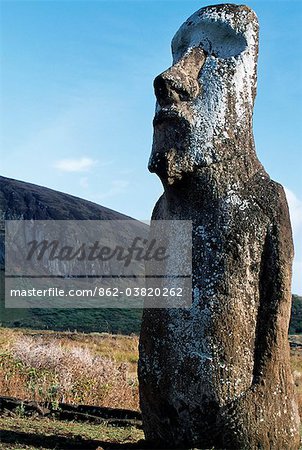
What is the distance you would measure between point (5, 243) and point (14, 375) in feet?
236

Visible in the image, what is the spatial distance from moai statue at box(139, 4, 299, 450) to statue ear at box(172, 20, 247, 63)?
104 millimetres

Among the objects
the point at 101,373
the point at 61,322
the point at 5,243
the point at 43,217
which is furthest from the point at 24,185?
the point at 101,373

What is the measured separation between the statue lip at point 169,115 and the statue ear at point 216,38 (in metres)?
0.73

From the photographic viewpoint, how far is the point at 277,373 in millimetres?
4805

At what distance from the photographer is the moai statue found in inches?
185

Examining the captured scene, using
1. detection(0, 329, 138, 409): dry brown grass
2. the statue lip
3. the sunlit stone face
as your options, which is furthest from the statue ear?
detection(0, 329, 138, 409): dry brown grass

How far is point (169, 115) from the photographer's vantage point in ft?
16.4

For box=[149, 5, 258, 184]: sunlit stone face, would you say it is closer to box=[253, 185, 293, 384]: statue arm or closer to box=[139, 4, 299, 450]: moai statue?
box=[139, 4, 299, 450]: moai statue

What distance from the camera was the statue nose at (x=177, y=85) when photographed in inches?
198

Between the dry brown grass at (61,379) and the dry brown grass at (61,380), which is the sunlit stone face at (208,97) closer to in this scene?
the dry brown grass at (61,379)

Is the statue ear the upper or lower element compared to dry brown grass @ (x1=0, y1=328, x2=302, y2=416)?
upper

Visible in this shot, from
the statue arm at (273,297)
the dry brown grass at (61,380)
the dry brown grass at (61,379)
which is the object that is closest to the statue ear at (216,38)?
the statue arm at (273,297)

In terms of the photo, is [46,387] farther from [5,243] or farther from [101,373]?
[5,243]

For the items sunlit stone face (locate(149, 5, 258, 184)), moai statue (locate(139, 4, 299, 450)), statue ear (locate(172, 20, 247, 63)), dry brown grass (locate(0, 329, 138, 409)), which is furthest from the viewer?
dry brown grass (locate(0, 329, 138, 409))
